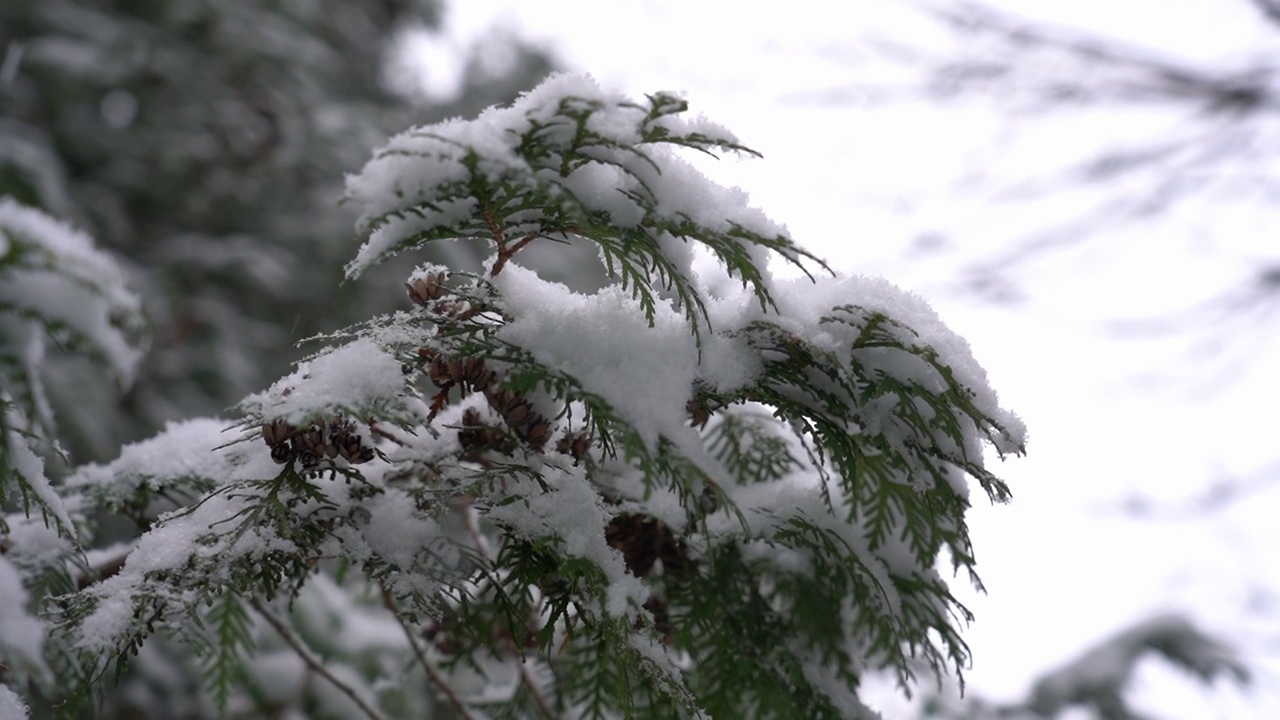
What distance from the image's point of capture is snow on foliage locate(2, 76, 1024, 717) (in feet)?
2.12

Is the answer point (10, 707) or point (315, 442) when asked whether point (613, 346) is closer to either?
point (315, 442)

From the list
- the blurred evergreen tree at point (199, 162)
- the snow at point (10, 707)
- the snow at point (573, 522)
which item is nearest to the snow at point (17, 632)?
the snow at point (10, 707)

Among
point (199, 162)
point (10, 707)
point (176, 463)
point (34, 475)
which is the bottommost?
point (10, 707)

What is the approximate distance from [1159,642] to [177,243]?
3472mm

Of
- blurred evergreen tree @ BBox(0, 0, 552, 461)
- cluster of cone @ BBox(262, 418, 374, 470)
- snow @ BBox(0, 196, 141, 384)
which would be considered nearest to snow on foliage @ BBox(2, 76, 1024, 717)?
cluster of cone @ BBox(262, 418, 374, 470)

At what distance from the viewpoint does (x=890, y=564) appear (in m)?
0.94

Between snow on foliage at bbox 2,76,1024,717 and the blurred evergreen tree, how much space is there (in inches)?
90.7

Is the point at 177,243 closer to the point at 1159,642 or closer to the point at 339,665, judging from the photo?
the point at 339,665

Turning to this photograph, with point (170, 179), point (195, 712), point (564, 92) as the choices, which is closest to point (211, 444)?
point (564, 92)

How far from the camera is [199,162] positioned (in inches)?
139

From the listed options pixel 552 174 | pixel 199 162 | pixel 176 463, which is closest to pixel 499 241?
pixel 552 174

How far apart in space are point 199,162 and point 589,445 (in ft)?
10.8

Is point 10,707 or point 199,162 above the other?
point 199,162

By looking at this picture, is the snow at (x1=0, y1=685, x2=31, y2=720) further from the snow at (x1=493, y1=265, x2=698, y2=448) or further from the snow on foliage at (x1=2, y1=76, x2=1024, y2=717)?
the snow at (x1=493, y1=265, x2=698, y2=448)
